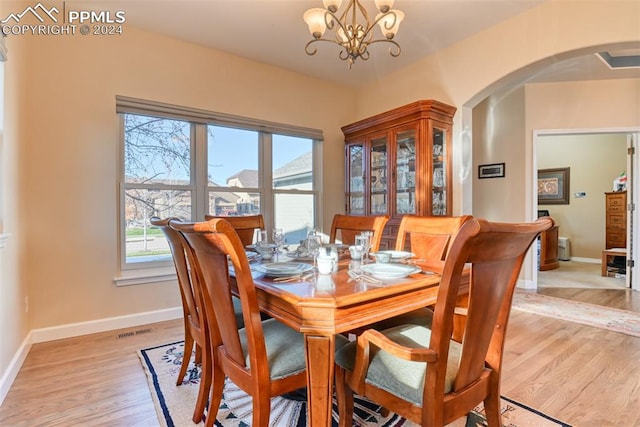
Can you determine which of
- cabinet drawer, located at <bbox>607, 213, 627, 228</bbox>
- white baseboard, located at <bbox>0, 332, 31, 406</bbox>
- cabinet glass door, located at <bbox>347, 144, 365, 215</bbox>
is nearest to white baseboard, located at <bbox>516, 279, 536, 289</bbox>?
cabinet glass door, located at <bbox>347, 144, 365, 215</bbox>

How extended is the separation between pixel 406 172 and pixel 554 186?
5.09 m

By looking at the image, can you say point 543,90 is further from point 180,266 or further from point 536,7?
point 180,266

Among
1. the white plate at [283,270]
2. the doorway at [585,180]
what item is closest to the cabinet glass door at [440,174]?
the white plate at [283,270]

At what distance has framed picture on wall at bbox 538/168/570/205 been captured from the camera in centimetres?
646

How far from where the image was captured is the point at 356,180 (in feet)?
13.2

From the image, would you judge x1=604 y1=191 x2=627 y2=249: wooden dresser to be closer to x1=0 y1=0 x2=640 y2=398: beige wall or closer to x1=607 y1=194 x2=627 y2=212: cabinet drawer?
x1=607 y1=194 x2=627 y2=212: cabinet drawer

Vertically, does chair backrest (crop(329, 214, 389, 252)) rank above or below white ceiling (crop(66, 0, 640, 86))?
below

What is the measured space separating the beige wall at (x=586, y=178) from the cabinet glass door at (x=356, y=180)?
4267 millimetres

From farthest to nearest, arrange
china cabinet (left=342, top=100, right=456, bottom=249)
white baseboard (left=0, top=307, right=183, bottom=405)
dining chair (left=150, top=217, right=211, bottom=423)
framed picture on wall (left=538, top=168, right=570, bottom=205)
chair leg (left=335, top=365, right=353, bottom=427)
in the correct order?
framed picture on wall (left=538, top=168, right=570, bottom=205), china cabinet (left=342, top=100, right=456, bottom=249), white baseboard (left=0, top=307, right=183, bottom=405), dining chair (left=150, top=217, right=211, bottom=423), chair leg (left=335, top=365, right=353, bottom=427)

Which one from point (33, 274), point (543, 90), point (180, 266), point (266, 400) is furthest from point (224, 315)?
point (543, 90)

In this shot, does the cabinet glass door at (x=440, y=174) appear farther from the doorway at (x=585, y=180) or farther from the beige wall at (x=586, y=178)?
the beige wall at (x=586, y=178)

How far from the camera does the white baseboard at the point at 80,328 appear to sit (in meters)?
2.06

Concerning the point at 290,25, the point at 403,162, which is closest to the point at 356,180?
the point at 403,162

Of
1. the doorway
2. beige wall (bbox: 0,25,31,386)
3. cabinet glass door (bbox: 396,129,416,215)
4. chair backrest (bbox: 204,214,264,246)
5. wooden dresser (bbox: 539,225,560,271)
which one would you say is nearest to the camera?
beige wall (bbox: 0,25,31,386)
